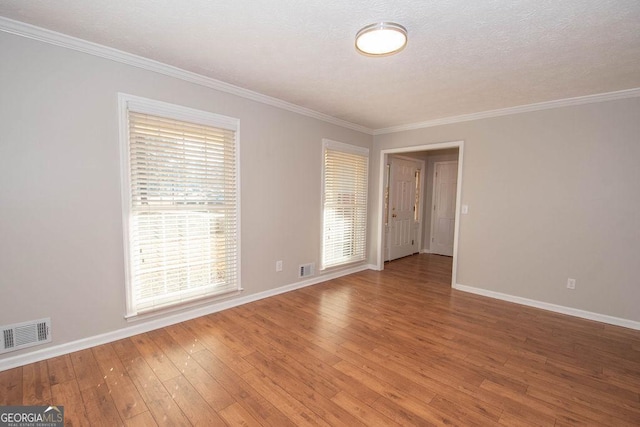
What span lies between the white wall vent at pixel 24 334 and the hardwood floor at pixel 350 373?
0.57 ft

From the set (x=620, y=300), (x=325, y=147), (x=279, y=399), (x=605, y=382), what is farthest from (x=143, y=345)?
(x=620, y=300)

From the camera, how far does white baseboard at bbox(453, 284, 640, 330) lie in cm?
309

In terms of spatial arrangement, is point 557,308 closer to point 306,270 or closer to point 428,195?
point 306,270

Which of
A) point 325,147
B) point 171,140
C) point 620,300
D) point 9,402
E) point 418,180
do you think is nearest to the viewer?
point 9,402

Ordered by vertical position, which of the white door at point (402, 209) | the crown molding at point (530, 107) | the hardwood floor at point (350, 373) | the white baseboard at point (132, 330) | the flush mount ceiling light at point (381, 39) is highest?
the crown molding at point (530, 107)

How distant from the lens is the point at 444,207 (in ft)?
22.3

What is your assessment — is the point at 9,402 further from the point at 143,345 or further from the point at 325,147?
the point at 325,147

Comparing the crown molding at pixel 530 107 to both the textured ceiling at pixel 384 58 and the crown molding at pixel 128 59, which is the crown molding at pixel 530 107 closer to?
the textured ceiling at pixel 384 58

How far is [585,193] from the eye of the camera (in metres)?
3.29

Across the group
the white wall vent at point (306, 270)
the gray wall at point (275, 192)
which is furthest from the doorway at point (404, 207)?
the white wall vent at point (306, 270)

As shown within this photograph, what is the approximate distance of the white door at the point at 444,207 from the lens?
262 inches

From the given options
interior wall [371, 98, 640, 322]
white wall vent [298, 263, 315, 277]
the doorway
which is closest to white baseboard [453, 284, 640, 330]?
interior wall [371, 98, 640, 322]

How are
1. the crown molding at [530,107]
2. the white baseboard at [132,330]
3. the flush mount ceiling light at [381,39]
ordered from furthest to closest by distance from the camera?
the crown molding at [530,107] < the white baseboard at [132,330] < the flush mount ceiling light at [381,39]

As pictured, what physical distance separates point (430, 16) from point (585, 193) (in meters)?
3.05
